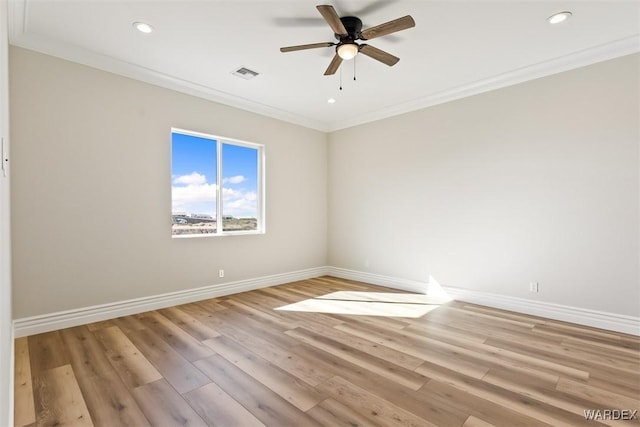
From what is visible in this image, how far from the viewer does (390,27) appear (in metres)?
2.50

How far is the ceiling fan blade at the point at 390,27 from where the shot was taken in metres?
2.38

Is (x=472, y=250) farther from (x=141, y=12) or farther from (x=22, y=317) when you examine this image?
(x=22, y=317)

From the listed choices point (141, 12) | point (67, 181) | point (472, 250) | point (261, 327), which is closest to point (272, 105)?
point (141, 12)

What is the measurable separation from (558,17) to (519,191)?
181cm

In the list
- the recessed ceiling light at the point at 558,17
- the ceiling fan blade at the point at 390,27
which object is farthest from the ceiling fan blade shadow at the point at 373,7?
the recessed ceiling light at the point at 558,17

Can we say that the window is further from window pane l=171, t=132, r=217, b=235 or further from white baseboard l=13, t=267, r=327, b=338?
white baseboard l=13, t=267, r=327, b=338

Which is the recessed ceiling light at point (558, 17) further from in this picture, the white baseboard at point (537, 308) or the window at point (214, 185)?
the window at point (214, 185)

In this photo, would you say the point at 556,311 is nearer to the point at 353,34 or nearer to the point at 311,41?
the point at 353,34

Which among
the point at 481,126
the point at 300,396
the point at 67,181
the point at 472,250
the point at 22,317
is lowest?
the point at 300,396

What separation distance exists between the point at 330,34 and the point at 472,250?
315 cm

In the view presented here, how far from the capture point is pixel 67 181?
126 inches

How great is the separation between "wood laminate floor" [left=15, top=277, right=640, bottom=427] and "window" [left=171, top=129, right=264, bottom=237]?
130 cm

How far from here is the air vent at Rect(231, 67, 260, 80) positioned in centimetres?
368

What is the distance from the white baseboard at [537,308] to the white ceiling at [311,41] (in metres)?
2.64
